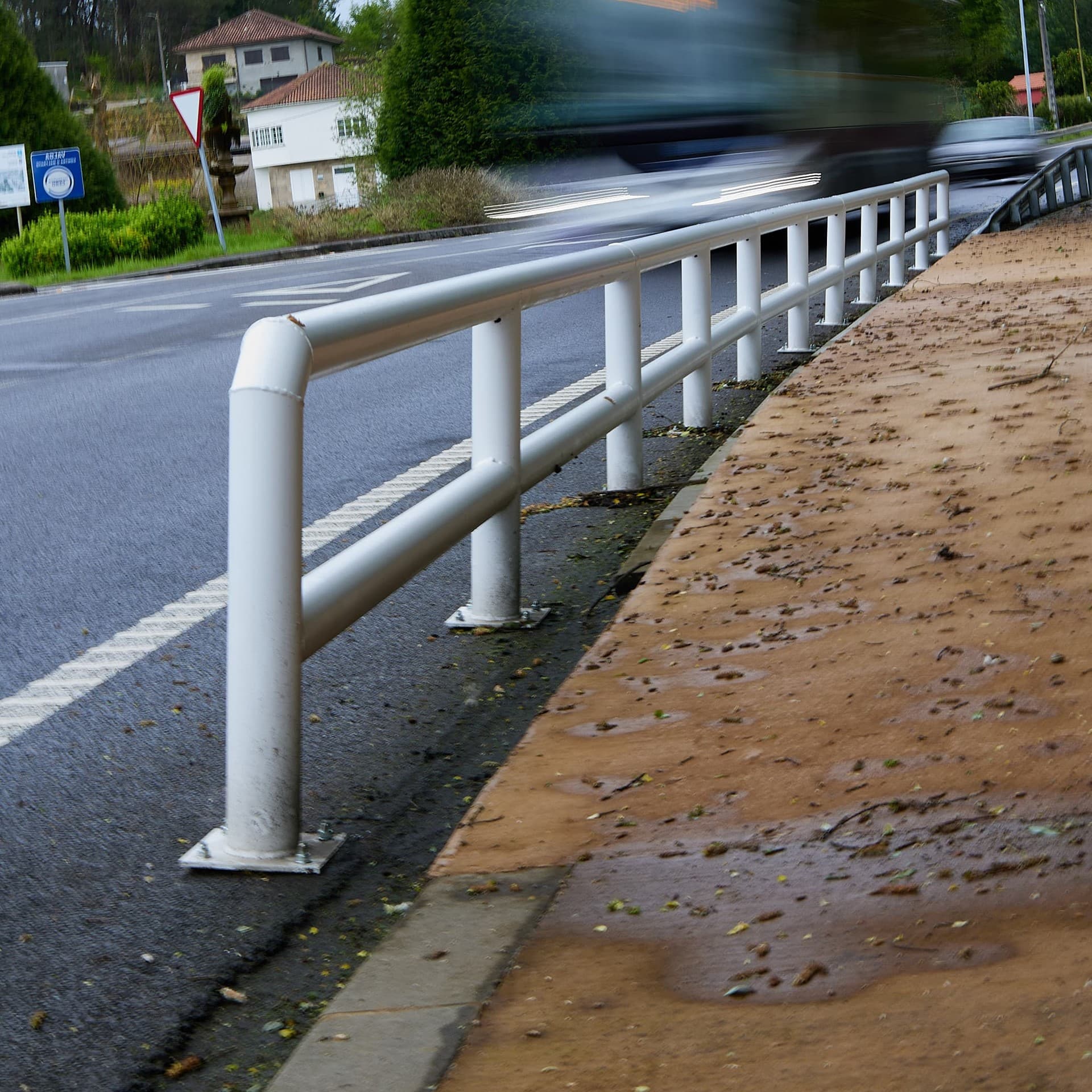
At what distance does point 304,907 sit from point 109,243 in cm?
2660

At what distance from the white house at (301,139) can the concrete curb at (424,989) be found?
305 feet

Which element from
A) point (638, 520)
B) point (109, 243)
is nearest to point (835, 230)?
point (638, 520)

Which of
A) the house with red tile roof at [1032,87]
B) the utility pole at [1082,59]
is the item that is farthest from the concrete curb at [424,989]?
the utility pole at [1082,59]

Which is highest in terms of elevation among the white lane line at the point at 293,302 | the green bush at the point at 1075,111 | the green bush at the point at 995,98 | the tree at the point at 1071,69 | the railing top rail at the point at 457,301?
the tree at the point at 1071,69

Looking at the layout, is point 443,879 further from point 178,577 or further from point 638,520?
point 638,520

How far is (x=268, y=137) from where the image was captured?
97.2m

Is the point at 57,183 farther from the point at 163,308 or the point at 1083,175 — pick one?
the point at 1083,175

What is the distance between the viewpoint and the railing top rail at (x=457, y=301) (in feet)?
9.46

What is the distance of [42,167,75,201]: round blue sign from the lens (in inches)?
1033

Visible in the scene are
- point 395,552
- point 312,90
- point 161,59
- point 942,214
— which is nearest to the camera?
point 395,552

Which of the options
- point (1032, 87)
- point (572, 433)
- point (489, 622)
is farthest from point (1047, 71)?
point (489, 622)

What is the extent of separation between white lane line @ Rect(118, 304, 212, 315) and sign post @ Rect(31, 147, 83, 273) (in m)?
10.8

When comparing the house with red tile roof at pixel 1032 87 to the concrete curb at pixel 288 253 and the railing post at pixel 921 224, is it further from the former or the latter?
the railing post at pixel 921 224

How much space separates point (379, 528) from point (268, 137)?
97.6 meters
